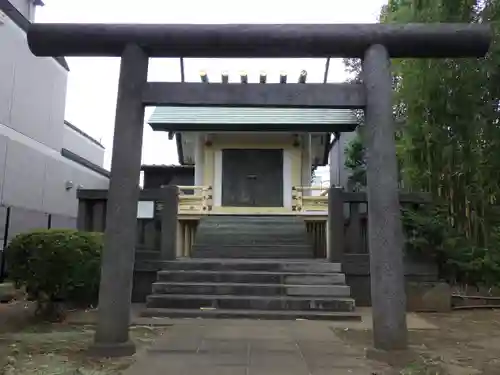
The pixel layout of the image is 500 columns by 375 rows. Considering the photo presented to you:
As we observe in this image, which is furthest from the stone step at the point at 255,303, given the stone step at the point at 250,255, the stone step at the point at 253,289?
the stone step at the point at 250,255

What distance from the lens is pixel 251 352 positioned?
16.7 feet

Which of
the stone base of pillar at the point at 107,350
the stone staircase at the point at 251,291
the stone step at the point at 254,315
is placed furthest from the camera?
the stone staircase at the point at 251,291

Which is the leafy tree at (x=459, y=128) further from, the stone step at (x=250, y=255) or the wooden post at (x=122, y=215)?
the wooden post at (x=122, y=215)

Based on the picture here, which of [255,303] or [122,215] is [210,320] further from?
[122,215]

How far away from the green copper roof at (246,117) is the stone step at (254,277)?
5.76 metres

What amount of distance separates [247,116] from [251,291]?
6.69 meters

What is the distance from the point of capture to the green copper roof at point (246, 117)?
1320 cm

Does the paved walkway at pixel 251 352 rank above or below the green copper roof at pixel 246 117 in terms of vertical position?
below

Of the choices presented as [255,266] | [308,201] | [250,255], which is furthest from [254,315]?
[308,201]

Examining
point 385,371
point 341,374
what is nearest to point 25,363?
point 341,374

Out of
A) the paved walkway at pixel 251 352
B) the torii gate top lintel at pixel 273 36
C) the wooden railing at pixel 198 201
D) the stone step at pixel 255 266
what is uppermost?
the torii gate top lintel at pixel 273 36

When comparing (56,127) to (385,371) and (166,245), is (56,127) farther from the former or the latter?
(385,371)

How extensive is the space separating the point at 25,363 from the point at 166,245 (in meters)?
4.74

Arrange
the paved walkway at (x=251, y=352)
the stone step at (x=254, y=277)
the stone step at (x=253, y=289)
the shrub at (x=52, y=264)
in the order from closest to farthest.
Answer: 1. the paved walkway at (x=251, y=352)
2. the shrub at (x=52, y=264)
3. the stone step at (x=253, y=289)
4. the stone step at (x=254, y=277)
